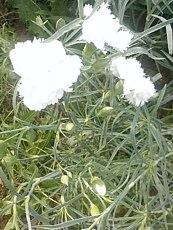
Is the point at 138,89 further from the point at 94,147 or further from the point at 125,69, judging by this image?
the point at 94,147

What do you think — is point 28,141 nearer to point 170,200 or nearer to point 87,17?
point 170,200

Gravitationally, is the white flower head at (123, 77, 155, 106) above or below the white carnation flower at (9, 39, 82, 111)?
below

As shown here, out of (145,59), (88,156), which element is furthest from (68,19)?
(88,156)

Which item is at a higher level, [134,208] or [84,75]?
[84,75]

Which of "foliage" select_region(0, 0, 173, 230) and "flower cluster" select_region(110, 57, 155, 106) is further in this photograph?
"foliage" select_region(0, 0, 173, 230)

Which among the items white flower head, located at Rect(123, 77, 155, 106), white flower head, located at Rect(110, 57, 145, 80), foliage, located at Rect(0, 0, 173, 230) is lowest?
foliage, located at Rect(0, 0, 173, 230)
